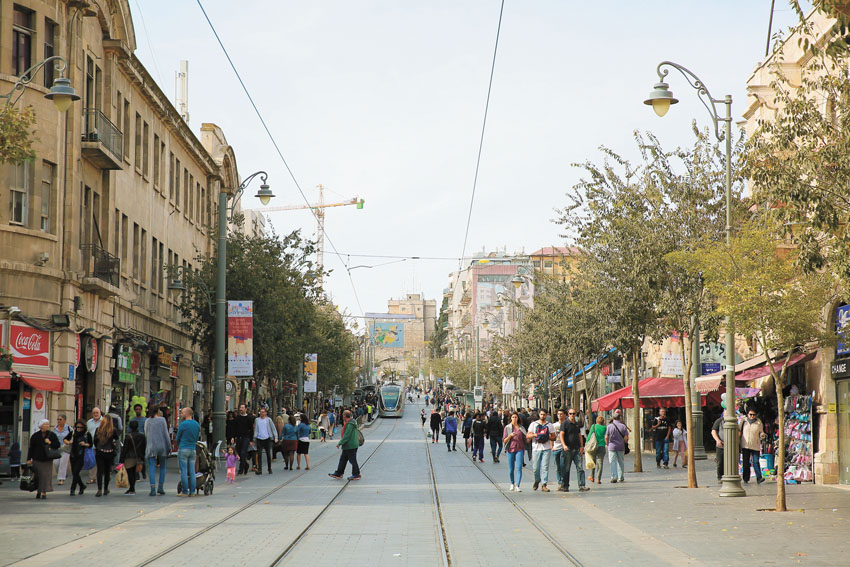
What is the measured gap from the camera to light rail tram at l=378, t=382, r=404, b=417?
103188 mm

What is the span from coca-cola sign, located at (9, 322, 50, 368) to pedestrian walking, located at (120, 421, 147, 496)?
5.41 m

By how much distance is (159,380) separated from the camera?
41156 mm

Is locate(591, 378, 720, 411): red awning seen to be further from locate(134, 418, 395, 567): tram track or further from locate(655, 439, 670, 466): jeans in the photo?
locate(134, 418, 395, 567): tram track

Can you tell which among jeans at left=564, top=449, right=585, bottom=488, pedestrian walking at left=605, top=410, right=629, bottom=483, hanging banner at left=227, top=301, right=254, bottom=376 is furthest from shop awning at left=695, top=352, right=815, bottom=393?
hanging banner at left=227, top=301, right=254, bottom=376

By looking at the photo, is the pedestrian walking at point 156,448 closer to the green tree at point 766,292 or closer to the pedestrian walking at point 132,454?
the pedestrian walking at point 132,454

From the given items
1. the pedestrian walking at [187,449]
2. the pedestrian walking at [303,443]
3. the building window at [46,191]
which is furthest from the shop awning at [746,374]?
the building window at [46,191]

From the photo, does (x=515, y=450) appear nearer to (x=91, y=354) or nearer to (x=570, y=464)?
(x=570, y=464)

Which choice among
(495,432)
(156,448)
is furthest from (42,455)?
(495,432)

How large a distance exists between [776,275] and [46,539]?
39.9ft

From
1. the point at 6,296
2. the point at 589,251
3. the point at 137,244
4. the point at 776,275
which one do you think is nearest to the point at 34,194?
the point at 6,296

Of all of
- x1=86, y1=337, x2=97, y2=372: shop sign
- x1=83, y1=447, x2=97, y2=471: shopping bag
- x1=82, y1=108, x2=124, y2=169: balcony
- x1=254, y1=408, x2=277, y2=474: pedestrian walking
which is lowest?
x1=83, y1=447, x2=97, y2=471: shopping bag

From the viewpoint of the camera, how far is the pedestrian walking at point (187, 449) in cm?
2092

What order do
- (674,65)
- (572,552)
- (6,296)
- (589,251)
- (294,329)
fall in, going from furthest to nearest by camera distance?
(294,329) → (589,251) → (6,296) → (674,65) → (572,552)

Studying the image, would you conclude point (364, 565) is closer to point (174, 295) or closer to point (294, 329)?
point (294, 329)
